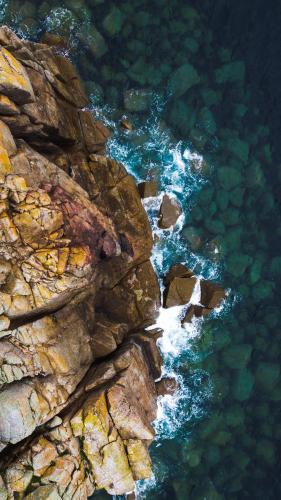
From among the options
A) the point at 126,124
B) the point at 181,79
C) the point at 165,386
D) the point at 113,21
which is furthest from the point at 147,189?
the point at 165,386

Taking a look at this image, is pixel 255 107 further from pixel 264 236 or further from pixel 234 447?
pixel 234 447

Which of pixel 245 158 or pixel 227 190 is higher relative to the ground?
pixel 245 158

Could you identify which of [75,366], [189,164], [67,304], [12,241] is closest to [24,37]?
[189,164]

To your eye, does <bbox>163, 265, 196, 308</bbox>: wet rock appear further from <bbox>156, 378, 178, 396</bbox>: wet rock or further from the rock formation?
<bbox>156, 378, 178, 396</bbox>: wet rock

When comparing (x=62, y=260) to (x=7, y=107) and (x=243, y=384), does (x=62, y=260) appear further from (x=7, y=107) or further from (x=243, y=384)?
(x=243, y=384)

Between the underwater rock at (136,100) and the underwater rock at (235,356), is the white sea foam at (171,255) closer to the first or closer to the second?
the underwater rock at (136,100)

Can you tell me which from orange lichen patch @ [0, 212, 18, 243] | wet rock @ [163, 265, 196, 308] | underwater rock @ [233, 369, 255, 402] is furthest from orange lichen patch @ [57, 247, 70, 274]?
→ underwater rock @ [233, 369, 255, 402]

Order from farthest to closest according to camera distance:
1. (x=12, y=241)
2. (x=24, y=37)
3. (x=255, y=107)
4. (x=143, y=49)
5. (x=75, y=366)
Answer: (x=255, y=107), (x=143, y=49), (x=24, y=37), (x=75, y=366), (x=12, y=241)

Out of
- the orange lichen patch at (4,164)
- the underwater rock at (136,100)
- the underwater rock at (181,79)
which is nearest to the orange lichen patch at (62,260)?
the orange lichen patch at (4,164)
